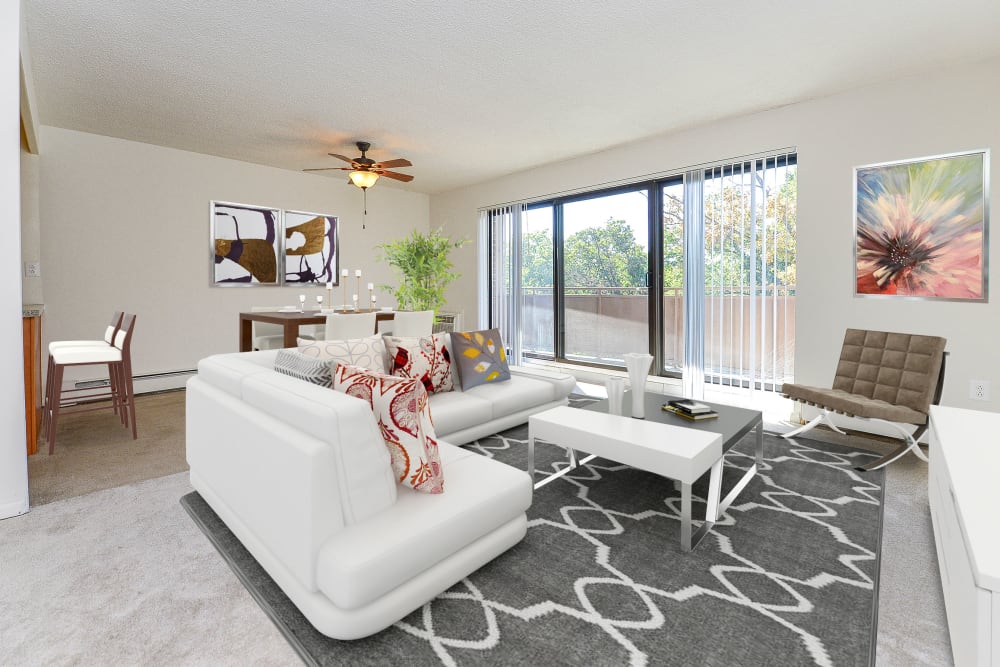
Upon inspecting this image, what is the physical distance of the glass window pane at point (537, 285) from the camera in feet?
20.3

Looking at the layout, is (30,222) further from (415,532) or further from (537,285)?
(537,285)

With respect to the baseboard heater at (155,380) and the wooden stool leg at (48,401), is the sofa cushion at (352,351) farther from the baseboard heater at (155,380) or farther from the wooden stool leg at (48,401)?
the baseboard heater at (155,380)

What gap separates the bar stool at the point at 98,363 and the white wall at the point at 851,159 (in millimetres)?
4813

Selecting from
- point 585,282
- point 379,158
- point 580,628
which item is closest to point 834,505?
point 580,628

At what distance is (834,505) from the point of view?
239 centimetres

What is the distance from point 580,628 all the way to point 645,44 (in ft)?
10.5

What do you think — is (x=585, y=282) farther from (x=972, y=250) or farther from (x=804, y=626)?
(x=804, y=626)

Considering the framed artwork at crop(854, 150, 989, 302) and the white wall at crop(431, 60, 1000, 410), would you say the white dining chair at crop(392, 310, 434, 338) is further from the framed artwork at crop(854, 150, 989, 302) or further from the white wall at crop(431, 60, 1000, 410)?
the framed artwork at crop(854, 150, 989, 302)

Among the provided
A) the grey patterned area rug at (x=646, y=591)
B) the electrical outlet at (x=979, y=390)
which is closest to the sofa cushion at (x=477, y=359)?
the grey patterned area rug at (x=646, y=591)

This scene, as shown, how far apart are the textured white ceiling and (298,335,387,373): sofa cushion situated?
1.85 metres

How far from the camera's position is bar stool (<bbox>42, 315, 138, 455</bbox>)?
3.11 m

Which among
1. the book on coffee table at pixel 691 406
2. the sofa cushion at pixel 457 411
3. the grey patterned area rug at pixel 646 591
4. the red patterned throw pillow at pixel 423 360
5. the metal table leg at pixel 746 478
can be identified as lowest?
the grey patterned area rug at pixel 646 591

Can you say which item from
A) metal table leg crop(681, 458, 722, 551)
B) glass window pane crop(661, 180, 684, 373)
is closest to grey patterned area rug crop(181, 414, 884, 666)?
metal table leg crop(681, 458, 722, 551)

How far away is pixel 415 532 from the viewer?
1482 mm
